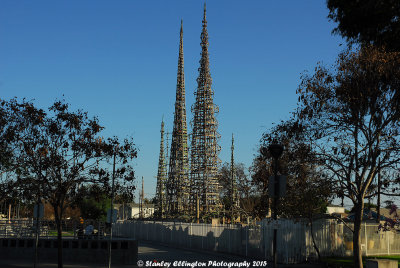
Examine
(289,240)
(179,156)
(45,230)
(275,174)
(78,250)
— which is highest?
(179,156)

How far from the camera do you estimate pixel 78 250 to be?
27.0m

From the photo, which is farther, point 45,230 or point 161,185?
point 161,185

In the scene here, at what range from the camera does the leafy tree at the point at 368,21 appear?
20767 millimetres

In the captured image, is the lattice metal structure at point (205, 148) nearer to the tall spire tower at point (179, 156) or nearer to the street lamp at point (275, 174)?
the tall spire tower at point (179, 156)

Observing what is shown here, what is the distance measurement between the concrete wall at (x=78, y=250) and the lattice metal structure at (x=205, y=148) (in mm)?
45805

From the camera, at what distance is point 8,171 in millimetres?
27000

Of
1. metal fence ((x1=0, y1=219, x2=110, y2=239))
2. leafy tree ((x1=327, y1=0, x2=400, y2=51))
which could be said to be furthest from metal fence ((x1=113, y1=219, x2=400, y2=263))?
leafy tree ((x1=327, y1=0, x2=400, y2=51))

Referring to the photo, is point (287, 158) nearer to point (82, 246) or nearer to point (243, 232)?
point (243, 232)

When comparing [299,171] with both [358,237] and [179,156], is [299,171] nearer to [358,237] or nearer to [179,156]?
Result: [358,237]

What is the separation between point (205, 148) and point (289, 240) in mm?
46447

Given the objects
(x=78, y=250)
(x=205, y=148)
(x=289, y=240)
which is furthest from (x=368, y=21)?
(x=205, y=148)

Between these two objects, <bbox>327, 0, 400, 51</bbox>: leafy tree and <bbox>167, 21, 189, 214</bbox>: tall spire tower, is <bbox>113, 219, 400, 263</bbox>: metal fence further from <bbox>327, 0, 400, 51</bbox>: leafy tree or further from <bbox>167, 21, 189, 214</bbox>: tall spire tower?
<bbox>167, 21, 189, 214</bbox>: tall spire tower

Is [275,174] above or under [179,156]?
under

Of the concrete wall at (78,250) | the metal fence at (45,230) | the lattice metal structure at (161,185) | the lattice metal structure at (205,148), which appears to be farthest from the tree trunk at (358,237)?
the lattice metal structure at (161,185)
